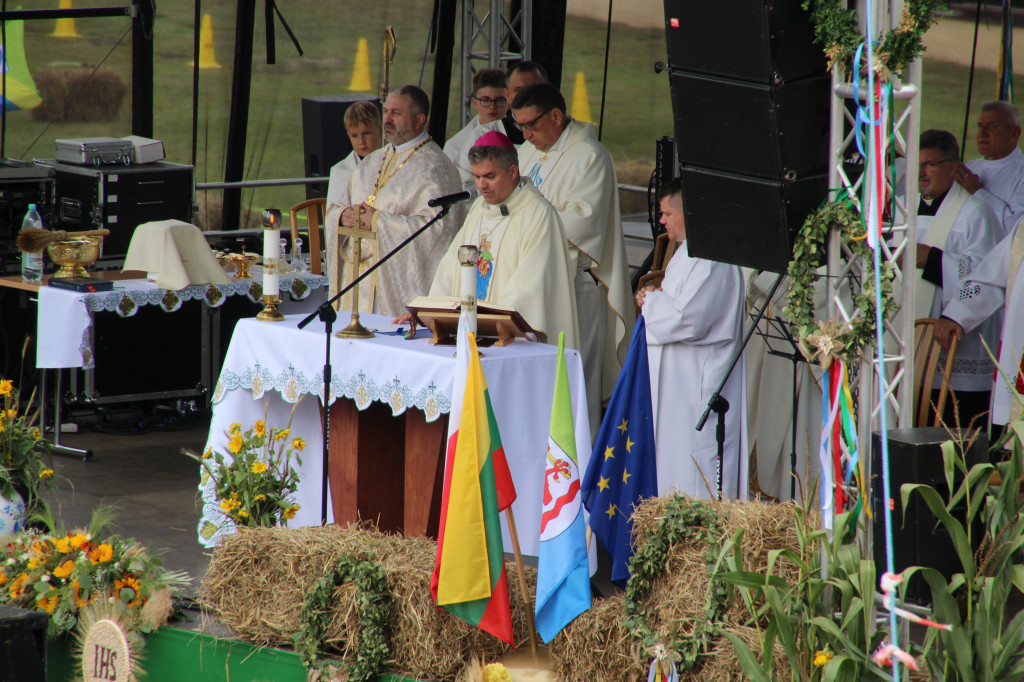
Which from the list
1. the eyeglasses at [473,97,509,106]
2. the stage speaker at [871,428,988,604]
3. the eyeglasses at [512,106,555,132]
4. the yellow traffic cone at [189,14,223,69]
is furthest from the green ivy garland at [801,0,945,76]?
the yellow traffic cone at [189,14,223,69]

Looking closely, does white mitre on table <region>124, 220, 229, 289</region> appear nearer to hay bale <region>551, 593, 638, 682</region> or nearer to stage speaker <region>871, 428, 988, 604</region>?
hay bale <region>551, 593, 638, 682</region>

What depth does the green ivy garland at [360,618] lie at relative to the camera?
13.9 feet

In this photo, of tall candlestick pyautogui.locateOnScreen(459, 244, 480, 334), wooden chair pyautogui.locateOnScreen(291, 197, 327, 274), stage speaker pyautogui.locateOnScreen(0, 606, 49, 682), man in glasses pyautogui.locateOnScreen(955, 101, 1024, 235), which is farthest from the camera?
wooden chair pyautogui.locateOnScreen(291, 197, 327, 274)

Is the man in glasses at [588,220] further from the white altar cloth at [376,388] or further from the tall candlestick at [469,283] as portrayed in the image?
the tall candlestick at [469,283]

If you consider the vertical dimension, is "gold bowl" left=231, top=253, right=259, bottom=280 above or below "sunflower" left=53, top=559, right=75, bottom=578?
above

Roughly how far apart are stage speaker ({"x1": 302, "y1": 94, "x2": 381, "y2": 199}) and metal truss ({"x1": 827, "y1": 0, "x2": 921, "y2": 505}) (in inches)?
285

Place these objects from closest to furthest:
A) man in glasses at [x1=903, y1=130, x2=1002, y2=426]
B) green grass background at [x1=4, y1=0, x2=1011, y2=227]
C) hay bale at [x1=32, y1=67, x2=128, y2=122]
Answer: man in glasses at [x1=903, y1=130, x2=1002, y2=426] < green grass background at [x1=4, y1=0, x2=1011, y2=227] < hay bale at [x1=32, y1=67, x2=128, y2=122]

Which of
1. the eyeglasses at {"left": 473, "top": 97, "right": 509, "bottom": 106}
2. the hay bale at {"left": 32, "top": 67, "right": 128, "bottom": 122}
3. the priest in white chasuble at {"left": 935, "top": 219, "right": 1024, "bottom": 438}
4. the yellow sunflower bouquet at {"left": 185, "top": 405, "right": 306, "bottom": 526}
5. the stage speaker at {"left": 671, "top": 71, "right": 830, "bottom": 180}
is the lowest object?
the yellow sunflower bouquet at {"left": 185, "top": 405, "right": 306, "bottom": 526}

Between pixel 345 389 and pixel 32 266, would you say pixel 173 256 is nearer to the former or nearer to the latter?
pixel 32 266

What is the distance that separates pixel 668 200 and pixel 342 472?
5.74 feet

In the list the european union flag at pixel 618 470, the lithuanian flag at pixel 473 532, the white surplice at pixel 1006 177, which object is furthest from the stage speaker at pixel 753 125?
the white surplice at pixel 1006 177

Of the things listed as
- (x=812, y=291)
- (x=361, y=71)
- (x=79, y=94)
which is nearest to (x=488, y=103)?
(x=812, y=291)

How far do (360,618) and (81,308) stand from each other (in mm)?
3883

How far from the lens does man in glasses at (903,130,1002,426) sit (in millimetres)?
6395
